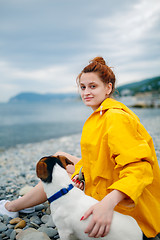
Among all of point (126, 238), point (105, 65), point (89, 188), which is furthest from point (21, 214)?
point (105, 65)

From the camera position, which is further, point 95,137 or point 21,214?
point 21,214

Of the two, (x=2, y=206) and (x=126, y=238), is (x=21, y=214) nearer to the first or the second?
(x=2, y=206)

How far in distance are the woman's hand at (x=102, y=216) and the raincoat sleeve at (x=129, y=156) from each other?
87 mm

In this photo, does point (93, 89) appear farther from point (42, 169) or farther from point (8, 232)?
point (8, 232)

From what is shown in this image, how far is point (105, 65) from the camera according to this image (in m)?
2.46

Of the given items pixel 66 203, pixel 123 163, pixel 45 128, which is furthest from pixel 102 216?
pixel 45 128

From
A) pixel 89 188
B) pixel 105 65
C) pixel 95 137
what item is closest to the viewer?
pixel 95 137

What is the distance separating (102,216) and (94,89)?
132 cm

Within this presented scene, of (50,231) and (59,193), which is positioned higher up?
(59,193)

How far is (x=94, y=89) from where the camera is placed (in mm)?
2350

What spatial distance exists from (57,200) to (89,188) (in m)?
0.48

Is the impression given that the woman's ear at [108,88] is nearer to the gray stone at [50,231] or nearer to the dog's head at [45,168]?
the dog's head at [45,168]

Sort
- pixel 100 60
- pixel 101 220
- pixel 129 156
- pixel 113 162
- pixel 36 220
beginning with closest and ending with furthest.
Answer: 1. pixel 101 220
2. pixel 129 156
3. pixel 113 162
4. pixel 100 60
5. pixel 36 220

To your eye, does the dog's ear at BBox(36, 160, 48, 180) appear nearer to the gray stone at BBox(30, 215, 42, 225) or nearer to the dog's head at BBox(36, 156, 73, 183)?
the dog's head at BBox(36, 156, 73, 183)
